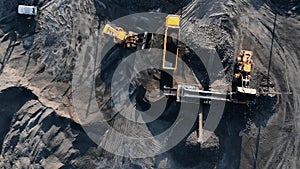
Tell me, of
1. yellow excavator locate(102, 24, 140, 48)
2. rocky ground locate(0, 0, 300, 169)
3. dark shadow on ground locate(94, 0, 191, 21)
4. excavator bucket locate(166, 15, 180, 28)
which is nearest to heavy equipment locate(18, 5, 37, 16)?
rocky ground locate(0, 0, 300, 169)

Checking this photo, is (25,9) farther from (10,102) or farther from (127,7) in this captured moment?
(127,7)

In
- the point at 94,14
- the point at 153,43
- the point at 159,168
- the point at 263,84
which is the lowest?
the point at 159,168

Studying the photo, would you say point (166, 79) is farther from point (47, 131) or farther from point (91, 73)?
point (47, 131)

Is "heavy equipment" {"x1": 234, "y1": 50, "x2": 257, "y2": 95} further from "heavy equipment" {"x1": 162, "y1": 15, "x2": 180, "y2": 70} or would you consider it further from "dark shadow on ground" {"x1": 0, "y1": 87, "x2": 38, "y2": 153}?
"dark shadow on ground" {"x1": 0, "y1": 87, "x2": 38, "y2": 153}

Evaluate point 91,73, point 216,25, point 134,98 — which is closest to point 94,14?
point 91,73

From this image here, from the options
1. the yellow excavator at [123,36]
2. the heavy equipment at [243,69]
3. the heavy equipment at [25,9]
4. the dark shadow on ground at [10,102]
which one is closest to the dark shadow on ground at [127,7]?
the yellow excavator at [123,36]

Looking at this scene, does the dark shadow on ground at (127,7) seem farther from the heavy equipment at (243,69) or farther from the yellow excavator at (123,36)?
the heavy equipment at (243,69)
